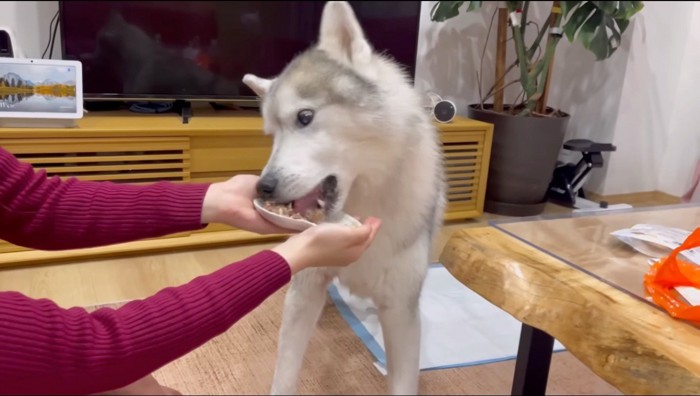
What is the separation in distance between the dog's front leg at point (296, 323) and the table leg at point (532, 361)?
37cm

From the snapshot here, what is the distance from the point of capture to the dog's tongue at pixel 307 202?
0.86m

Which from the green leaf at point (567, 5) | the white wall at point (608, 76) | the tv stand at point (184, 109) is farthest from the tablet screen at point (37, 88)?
the green leaf at point (567, 5)

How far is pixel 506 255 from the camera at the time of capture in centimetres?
80

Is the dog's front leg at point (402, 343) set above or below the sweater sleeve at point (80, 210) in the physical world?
below

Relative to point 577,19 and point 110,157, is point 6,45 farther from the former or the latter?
point 577,19

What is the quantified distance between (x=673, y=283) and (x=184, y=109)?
5.70 ft

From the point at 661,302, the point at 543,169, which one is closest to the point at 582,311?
the point at 661,302

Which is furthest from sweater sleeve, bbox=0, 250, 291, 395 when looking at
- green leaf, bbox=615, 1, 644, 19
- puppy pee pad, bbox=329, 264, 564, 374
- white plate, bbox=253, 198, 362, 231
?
green leaf, bbox=615, 1, 644, 19

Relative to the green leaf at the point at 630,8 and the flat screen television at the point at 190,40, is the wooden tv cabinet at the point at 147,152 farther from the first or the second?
the green leaf at the point at 630,8

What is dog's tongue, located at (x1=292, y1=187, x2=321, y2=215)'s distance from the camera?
33.7 inches

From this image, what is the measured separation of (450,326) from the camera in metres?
1.51

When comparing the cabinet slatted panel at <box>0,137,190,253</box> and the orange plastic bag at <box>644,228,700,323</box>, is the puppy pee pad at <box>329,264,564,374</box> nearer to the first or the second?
the orange plastic bag at <box>644,228,700,323</box>

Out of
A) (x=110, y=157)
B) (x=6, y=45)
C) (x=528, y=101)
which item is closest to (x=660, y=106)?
(x=528, y=101)

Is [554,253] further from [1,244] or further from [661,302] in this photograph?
[1,244]
